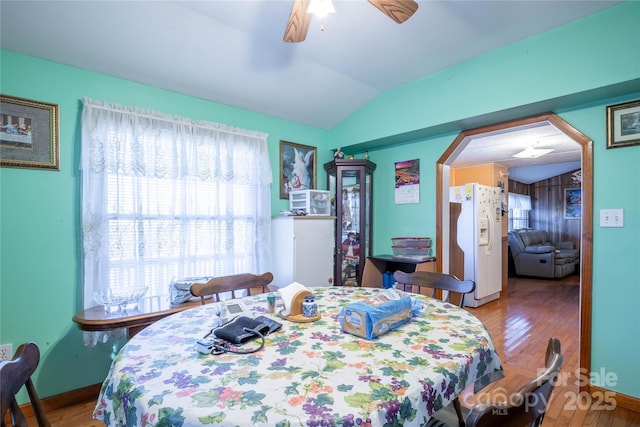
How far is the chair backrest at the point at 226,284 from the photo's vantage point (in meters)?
1.65

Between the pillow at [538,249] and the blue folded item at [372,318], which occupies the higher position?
the blue folded item at [372,318]

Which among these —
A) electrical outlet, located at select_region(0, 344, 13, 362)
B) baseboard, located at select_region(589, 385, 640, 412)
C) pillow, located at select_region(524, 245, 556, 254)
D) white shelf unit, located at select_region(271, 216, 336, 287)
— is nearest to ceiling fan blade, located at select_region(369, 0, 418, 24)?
white shelf unit, located at select_region(271, 216, 336, 287)

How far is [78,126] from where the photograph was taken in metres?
1.98

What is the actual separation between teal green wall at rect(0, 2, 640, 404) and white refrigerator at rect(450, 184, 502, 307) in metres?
2.00

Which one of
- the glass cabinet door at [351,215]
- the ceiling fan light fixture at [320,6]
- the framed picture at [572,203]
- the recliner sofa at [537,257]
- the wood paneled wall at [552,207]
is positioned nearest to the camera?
the ceiling fan light fixture at [320,6]

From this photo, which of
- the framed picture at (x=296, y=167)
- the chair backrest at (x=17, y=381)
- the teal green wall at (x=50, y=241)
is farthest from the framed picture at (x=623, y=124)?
the teal green wall at (x=50, y=241)

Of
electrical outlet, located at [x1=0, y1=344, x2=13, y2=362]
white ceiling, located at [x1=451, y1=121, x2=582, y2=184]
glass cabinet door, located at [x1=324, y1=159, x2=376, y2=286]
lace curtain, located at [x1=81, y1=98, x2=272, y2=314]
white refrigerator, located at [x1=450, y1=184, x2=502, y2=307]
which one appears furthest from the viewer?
white refrigerator, located at [x1=450, y1=184, x2=502, y2=307]

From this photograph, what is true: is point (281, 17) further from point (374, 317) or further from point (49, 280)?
point (49, 280)

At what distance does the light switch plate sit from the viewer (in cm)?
190

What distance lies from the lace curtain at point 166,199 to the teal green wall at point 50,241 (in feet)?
0.37

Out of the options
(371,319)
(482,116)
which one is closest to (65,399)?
(371,319)

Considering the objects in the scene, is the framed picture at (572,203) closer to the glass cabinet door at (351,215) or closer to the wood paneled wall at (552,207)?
the wood paneled wall at (552,207)

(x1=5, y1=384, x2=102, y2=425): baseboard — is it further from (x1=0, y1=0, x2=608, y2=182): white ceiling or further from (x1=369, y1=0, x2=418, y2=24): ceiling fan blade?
(x1=369, y1=0, x2=418, y2=24): ceiling fan blade

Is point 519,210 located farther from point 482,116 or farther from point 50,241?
point 50,241
